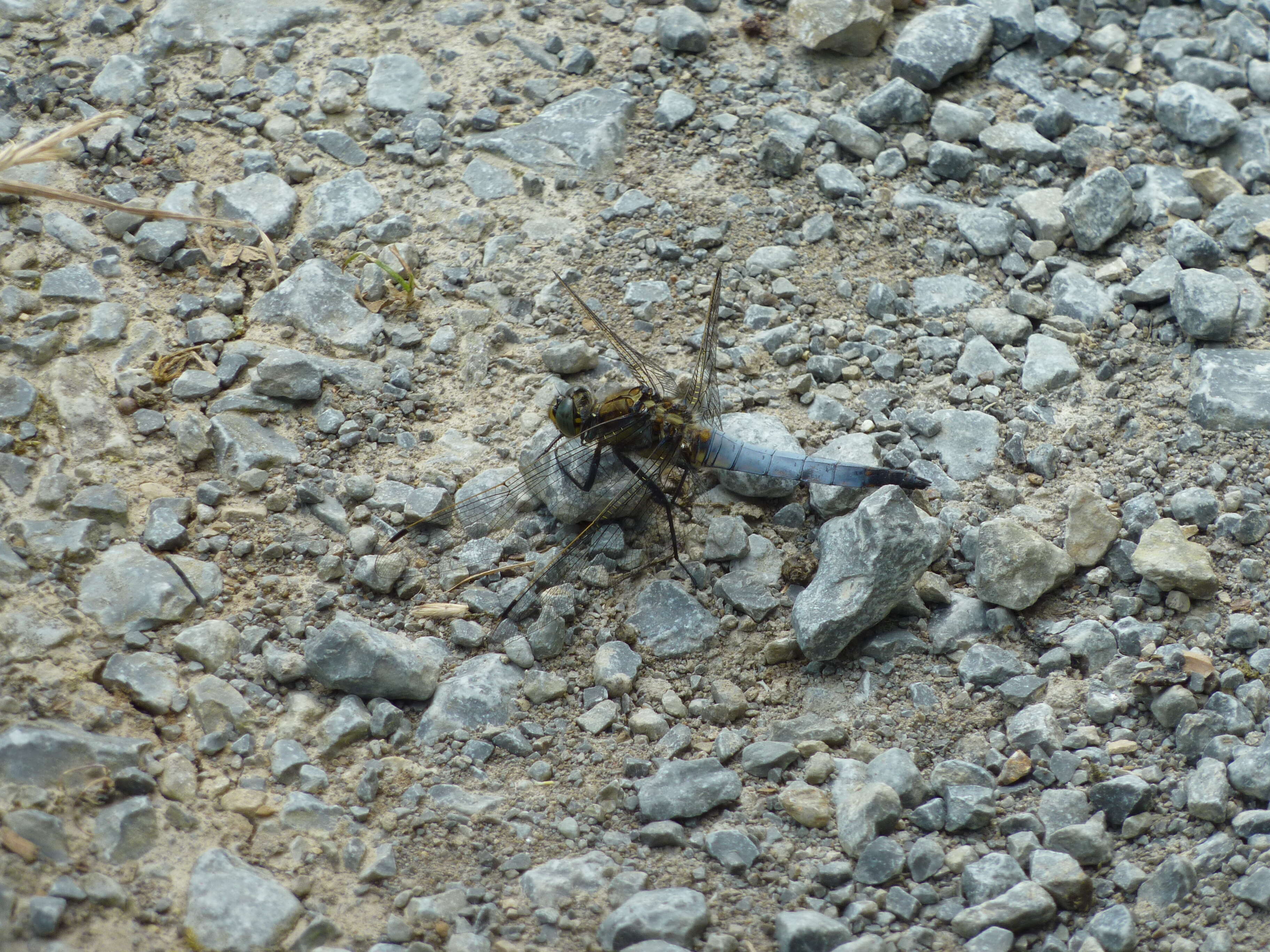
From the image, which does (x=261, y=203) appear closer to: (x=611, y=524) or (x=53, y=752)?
(x=611, y=524)

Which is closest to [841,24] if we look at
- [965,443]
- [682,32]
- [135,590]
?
[682,32]

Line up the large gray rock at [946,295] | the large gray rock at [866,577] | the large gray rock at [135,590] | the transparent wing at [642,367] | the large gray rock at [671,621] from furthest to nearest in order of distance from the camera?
the large gray rock at [946,295] → the transparent wing at [642,367] → the large gray rock at [671,621] → the large gray rock at [866,577] → the large gray rock at [135,590]

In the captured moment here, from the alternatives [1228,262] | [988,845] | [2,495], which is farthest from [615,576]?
[1228,262]

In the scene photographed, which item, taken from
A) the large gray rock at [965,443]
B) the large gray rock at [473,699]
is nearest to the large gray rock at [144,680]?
the large gray rock at [473,699]

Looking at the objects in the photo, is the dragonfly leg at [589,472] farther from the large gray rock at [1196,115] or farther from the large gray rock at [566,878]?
the large gray rock at [1196,115]

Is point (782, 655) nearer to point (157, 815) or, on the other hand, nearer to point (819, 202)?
point (157, 815)

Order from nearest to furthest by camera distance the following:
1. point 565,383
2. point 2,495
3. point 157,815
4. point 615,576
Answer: point 157,815
point 2,495
point 615,576
point 565,383

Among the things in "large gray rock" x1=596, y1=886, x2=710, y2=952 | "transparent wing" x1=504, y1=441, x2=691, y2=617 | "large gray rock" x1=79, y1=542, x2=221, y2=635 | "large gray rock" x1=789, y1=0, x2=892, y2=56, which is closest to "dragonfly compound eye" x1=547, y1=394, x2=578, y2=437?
"transparent wing" x1=504, y1=441, x2=691, y2=617
